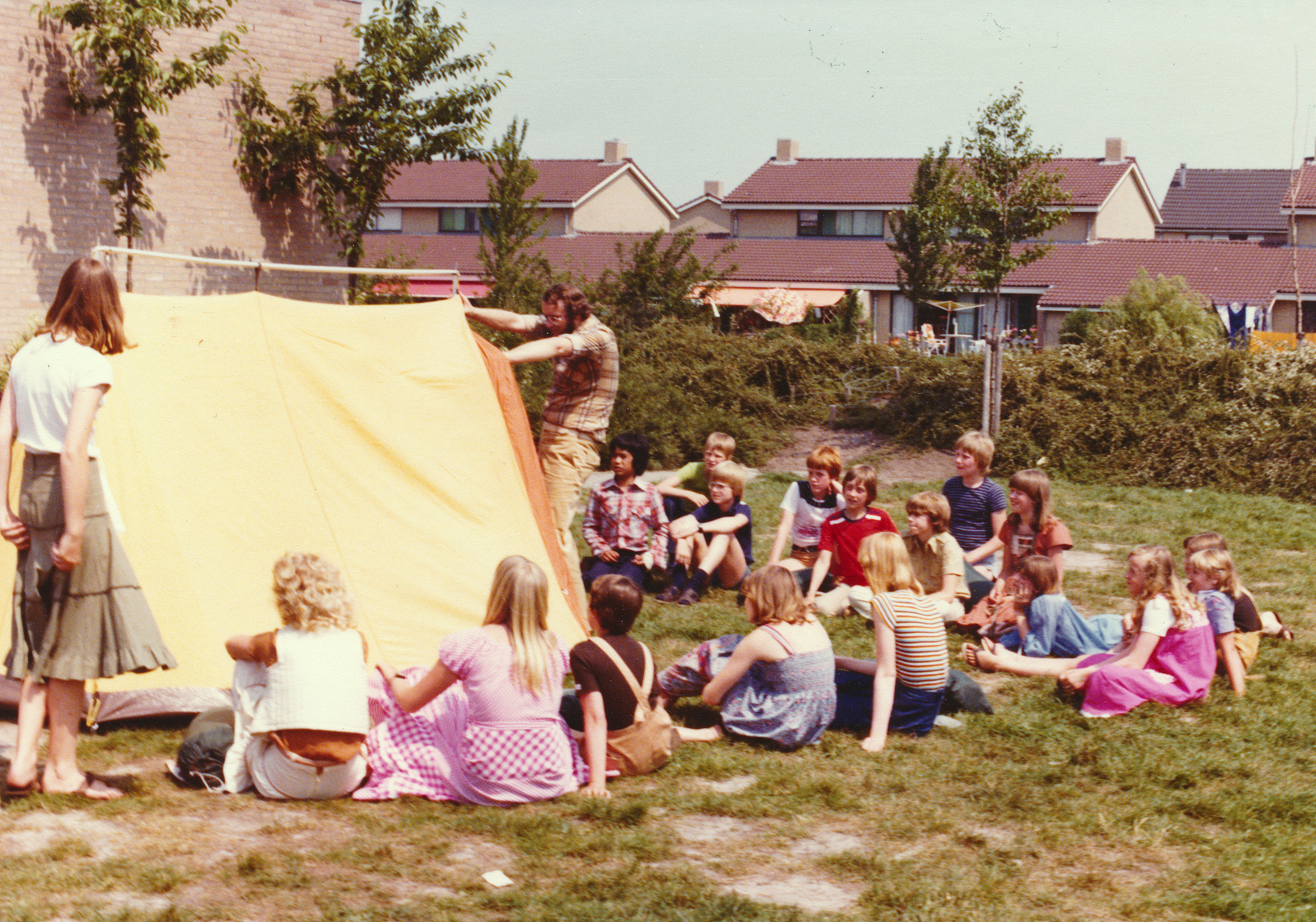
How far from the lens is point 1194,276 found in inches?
1681

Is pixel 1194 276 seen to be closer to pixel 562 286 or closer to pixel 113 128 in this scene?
pixel 113 128

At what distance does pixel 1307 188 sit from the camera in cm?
4972

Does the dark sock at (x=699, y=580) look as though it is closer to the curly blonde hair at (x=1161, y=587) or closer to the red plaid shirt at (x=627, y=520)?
the red plaid shirt at (x=627, y=520)

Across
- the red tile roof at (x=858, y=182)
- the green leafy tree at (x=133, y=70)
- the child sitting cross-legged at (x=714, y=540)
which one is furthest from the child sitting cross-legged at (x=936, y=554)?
the red tile roof at (x=858, y=182)

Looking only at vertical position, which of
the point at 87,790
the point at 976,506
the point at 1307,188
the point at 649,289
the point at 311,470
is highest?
the point at 1307,188

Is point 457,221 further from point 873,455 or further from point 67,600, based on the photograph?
point 67,600

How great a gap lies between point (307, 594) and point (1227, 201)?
6470 centimetres

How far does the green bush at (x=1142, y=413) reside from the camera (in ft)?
51.0

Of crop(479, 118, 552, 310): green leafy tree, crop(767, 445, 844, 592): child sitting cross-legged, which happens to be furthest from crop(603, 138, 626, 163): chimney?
crop(767, 445, 844, 592): child sitting cross-legged

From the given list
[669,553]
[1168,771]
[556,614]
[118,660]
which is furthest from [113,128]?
[1168,771]

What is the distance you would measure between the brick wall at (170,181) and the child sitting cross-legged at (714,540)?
875 centimetres

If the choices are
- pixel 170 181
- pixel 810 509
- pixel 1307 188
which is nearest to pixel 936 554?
A: pixel 810 509

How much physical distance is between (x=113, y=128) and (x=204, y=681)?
10.8m

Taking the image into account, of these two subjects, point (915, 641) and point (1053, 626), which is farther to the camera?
point (1053, 626)
